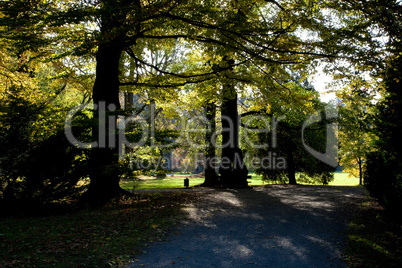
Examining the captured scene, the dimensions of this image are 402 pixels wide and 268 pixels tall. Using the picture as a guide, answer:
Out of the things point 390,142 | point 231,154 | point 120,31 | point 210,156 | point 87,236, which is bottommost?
point 87,236

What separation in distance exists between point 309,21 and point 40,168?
7870mm

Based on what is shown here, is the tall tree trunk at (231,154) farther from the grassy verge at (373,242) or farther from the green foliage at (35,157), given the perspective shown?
the green foliage at (35,157)

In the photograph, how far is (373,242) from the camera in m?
6.00

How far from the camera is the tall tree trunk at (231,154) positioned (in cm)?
1630

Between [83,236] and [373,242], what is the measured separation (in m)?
5.46

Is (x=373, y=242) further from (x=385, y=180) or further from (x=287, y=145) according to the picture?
(x=287, y=145)

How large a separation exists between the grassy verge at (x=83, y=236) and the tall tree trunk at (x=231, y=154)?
769 centimetres

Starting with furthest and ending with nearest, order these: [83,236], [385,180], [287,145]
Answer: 1. [287,145]
2. [385,180]
3. [83,236]

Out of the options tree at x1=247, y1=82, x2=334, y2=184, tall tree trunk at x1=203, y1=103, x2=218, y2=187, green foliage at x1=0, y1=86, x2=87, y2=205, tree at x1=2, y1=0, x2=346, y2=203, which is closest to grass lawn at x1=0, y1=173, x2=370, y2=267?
green foliage at x1=0, y1=86, x2=87, y2=205

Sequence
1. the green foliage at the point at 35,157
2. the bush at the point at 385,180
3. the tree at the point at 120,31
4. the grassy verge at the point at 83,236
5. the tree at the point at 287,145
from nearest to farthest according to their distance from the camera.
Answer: the grassy verge at the point at 83,236, the bush at the point at 385,180, the tree at the point at 120,31, the green foliage at the point at 35,157, the tree at the point at 287,145

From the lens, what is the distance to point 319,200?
35.7 ft

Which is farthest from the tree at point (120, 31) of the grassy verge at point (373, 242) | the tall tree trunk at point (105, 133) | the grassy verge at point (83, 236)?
the grassy verge at point (373, 242)

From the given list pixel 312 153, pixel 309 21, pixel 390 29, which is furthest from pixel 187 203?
pixel 312 153

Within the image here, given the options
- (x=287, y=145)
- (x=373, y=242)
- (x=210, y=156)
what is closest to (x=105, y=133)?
(x=373, y=242)
